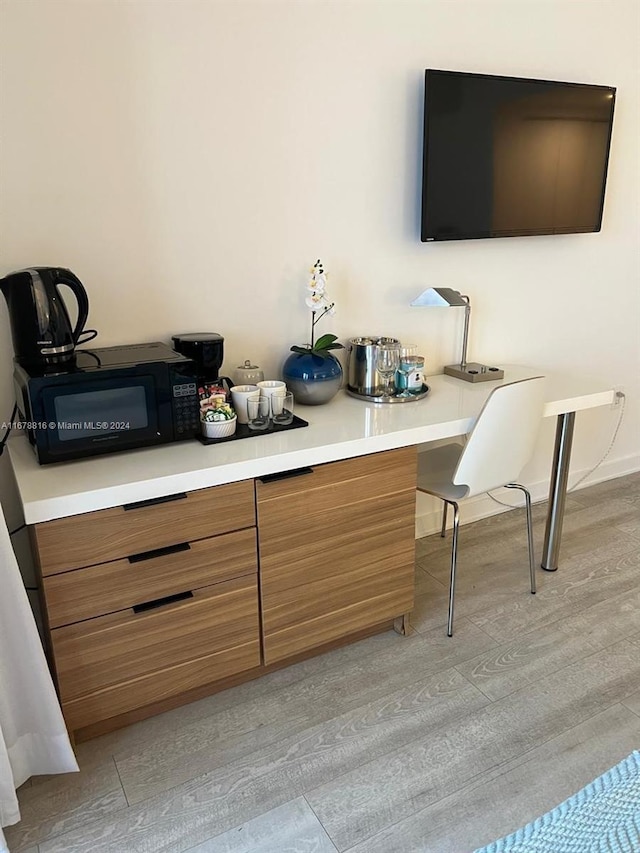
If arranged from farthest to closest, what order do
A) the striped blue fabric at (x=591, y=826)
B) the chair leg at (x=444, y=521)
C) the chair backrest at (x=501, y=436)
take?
the chair leg at (x=444, y=521) → the chair backrest at (x=501, y=436) → the striped blue fabric at (x=591, y=826)

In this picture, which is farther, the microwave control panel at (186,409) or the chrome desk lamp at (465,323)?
the chrome desk lamp at (465,323)

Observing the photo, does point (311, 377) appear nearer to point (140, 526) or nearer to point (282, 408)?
point (282, 408)

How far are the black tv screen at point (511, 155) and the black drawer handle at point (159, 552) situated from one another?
1414 mm

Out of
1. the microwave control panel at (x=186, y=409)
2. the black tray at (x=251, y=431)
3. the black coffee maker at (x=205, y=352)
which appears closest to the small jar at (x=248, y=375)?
the black coffee maker at (x=205, y=352)

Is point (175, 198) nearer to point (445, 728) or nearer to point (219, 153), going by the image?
point (219, 153)

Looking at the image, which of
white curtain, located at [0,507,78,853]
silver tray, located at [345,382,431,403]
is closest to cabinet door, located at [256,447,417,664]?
silver tray, located at [345,382,431,403]

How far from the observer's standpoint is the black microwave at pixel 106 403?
1.64m

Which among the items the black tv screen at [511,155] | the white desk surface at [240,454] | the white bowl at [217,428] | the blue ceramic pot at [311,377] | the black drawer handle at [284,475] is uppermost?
the black tv screen at [511,155]

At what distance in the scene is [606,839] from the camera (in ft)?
2.78

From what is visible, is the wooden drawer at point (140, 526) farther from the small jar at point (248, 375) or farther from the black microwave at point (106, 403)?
the small jar at point (248, 375)

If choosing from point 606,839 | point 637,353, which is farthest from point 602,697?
point 637,353

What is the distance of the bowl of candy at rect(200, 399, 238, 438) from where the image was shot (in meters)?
1.85

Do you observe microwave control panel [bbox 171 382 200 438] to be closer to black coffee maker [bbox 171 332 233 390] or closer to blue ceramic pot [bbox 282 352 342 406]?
black coffee maker [bbox 171 332 233 390]

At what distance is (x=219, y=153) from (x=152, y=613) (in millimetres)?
1362
